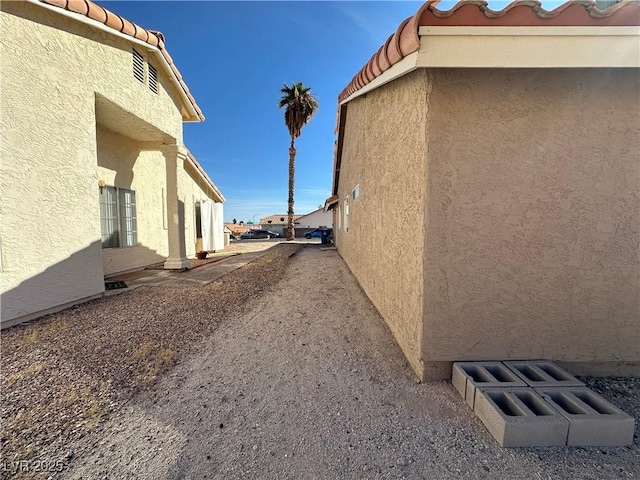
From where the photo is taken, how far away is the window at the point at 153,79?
24.1 ft

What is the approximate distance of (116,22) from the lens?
18.0 ft

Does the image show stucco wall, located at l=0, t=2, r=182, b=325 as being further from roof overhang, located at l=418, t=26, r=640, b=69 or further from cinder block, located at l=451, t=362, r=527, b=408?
cinder block, located at l=451, t=362, r=527, b=408

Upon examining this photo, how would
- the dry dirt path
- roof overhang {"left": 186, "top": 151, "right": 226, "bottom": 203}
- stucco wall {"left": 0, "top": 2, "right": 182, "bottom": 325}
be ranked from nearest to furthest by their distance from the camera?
the dry dirt path
stucco wall {"left": 0, "top": 2, "right": 182, "bottom": 325}
roof overhang {"left": 186, "top": 151, "right": 226, "bottom": 203}

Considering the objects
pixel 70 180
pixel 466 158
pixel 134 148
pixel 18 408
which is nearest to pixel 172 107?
pixel 134 148

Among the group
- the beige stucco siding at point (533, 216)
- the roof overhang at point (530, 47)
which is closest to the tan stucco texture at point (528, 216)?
the beige stucco siding at point (533, 216)

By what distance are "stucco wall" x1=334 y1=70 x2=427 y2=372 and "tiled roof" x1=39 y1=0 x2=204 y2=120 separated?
18.2 feet

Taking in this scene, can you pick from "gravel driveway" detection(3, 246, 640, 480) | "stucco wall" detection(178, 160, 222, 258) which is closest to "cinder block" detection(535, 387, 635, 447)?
"gravel driveway" detection(3, 246, 640, 480)

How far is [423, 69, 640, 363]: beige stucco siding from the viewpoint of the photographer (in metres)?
2.63

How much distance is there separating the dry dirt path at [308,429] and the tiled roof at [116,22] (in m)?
6.39

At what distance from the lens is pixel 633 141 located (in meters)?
2.63

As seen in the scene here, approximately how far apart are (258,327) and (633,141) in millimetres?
5069

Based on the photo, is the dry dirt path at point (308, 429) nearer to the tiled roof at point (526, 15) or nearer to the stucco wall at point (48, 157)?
the tiled roof at point (526, 15)

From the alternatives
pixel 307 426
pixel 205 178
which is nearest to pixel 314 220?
pixel 205 178

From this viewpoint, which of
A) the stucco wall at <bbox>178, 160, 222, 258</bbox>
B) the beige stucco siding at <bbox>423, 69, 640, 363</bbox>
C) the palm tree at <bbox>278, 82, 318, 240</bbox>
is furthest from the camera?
the palm tree at <bbox>278, 82, 318, 240</bbox>
